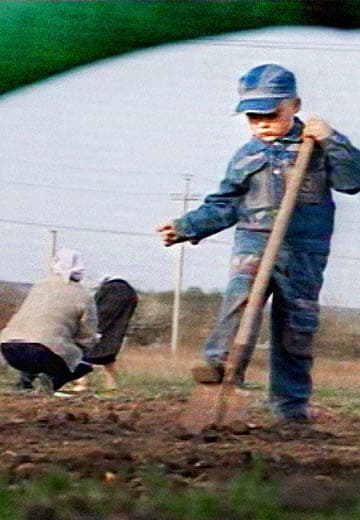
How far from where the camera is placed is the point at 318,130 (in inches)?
235

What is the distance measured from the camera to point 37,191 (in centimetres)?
827

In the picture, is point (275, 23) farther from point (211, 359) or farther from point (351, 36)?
point (211, 359)

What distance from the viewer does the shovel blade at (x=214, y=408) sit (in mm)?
5922

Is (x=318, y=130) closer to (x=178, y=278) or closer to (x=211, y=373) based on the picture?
(x=211, y=373)

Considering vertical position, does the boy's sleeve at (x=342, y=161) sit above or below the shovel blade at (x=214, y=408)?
above

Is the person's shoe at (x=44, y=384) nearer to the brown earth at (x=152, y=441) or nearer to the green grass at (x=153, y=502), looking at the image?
the brown earth at (x=152, y=441)

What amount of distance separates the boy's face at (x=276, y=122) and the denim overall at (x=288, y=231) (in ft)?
0.10

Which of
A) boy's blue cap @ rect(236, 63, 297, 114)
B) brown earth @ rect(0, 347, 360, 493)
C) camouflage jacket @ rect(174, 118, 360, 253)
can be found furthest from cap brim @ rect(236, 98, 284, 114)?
brown earth @ rect(0, 347, 360, 493)

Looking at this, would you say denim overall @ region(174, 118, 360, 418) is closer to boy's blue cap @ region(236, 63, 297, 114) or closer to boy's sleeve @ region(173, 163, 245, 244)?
boy's sleeve @ region(173, 163, 245, 244)

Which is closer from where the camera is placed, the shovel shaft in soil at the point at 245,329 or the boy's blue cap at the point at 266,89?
the shovel shaft in soil at the point at 245,329

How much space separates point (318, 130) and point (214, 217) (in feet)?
1.86

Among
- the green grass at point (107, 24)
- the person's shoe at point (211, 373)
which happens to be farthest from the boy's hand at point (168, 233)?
the green grass at point (107, 24)

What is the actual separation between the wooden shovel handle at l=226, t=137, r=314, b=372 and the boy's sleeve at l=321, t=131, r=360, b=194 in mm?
79

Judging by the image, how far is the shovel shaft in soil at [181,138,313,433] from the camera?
5871mm
